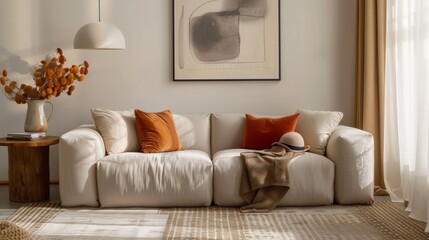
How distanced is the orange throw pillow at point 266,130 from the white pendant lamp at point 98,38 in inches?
54.2

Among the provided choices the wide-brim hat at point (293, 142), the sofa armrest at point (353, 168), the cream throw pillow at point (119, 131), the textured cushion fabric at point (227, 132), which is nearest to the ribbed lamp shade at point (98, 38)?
the cream throw pillow at point (119, 131)

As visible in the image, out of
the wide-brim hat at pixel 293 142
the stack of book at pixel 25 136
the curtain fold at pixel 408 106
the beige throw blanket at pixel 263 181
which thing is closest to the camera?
the curtain fold at pixel 408 106

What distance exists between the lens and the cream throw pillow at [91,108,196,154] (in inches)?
222

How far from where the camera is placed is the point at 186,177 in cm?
531

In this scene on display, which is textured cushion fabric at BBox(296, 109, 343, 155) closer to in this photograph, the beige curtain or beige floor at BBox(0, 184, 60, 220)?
the beige curtain

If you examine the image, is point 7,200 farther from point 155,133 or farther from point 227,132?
point 227,132

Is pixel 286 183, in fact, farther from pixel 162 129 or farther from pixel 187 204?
pixel 162 129

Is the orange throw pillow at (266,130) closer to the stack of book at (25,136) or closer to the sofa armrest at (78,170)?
the sofa armrest at (78,170)

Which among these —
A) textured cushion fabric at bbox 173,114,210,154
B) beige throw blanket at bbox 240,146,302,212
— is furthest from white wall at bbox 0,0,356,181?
beige throw blanket at bbox 240,146,302,212

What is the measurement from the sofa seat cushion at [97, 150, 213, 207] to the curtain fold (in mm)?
1592

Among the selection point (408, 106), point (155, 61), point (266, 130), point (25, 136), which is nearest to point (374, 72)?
point (408, 106)

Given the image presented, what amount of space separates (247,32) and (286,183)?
6.02 feet

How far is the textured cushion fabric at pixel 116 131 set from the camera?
564 centimetres

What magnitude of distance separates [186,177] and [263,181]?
61 centimetres
